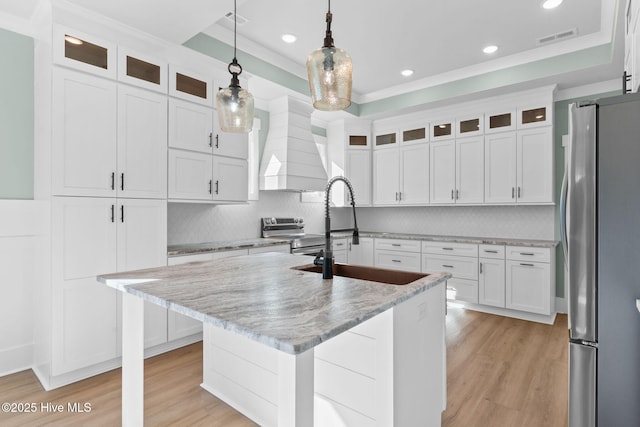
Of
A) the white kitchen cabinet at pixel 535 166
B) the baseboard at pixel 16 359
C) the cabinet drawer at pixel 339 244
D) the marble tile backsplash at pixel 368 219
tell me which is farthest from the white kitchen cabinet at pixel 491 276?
the baseboard at pixel 16 359

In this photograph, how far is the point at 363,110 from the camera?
526 centimetres

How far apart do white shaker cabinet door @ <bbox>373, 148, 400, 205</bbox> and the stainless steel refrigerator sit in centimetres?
373

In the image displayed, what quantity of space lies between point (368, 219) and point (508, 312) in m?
2.61

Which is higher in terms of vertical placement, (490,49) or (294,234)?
(490,49)

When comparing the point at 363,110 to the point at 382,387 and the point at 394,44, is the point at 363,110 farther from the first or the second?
the point at 382,387

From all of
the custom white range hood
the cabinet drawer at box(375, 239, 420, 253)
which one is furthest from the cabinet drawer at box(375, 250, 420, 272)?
the custom white range hood

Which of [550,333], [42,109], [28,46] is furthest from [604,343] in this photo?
[28,46]

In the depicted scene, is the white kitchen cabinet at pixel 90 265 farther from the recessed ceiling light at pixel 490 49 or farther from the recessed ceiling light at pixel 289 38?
the recessed ceiling light at pixel 490 49

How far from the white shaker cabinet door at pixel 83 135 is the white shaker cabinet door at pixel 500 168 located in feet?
13.7

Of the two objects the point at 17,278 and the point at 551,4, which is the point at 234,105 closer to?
the point at 17,278

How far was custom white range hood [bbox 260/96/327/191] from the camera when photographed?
4.40 meters

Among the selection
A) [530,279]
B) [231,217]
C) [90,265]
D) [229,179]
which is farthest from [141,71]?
[530,279]

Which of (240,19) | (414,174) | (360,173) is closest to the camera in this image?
(240,19)

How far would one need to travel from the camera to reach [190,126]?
Result: 321cm
